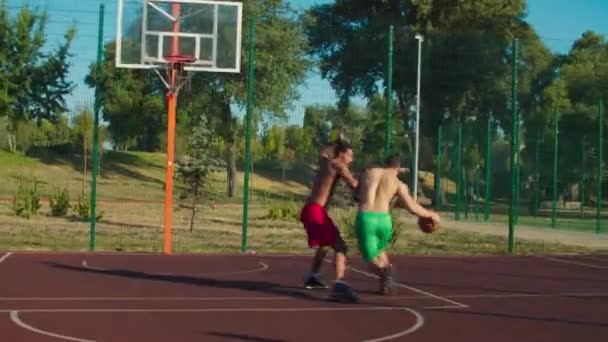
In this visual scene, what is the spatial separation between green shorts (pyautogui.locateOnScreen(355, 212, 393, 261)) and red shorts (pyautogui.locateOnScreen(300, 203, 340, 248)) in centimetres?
46

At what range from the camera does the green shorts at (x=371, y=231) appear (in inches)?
380

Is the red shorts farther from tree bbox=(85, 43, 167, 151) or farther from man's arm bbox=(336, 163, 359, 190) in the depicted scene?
tree bbox=(85, 43, 167, 151)

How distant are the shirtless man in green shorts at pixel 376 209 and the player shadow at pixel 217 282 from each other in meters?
0.81

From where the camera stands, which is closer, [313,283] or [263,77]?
[313,283]

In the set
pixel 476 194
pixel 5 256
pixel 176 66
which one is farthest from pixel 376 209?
pixel 476 194

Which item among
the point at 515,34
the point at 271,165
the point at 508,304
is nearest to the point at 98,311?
the point at 508,304

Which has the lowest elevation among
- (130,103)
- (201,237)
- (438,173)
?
(201,237)

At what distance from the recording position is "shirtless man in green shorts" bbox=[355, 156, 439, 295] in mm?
9664

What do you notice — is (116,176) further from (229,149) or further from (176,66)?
(176,66)

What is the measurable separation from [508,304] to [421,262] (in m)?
4.93

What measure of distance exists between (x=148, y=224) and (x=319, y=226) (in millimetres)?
15181

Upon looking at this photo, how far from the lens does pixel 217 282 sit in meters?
11.5

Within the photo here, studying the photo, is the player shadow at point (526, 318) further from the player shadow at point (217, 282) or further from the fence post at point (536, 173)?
the fence post at point (536, 173)

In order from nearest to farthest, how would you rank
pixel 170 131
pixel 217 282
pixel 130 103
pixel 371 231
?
pixel 371 231 < pixel 217 282 < pixel 170 131 < pixel 130 103
